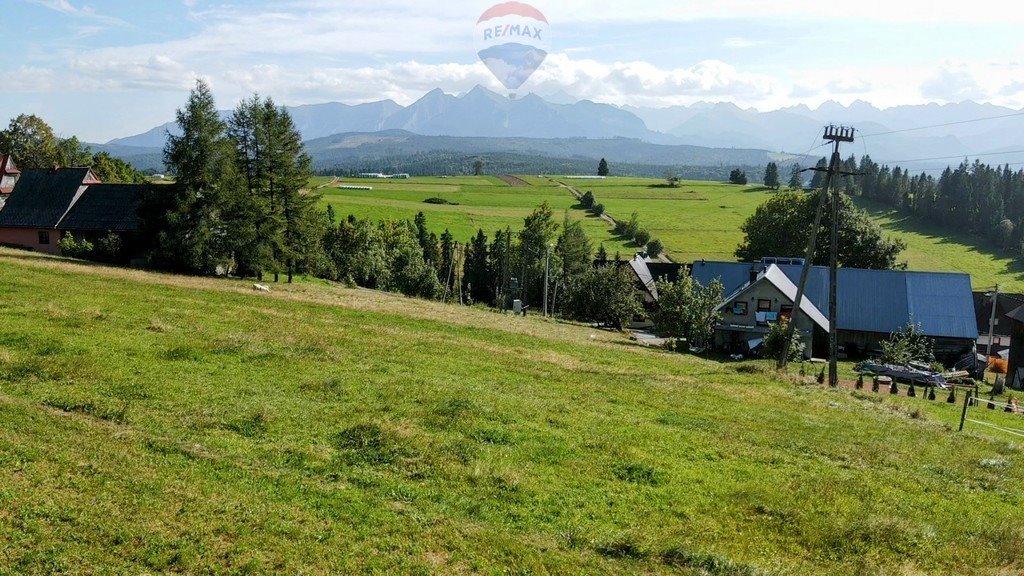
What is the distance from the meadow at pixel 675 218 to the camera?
12350 centimetres

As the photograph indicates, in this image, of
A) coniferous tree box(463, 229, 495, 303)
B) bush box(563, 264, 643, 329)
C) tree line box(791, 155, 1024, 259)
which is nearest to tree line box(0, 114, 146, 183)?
coniferous tree box(463, 229, 495, 303)

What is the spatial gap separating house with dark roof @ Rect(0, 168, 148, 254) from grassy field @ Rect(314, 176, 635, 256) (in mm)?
68999

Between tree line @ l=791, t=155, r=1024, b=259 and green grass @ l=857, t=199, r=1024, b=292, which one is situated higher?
tree line @ l=791, t=155, r=1024, b=259

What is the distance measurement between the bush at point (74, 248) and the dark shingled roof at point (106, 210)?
2.64m

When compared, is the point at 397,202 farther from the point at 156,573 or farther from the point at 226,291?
the point at 156,573

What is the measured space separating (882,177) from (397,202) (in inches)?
5122

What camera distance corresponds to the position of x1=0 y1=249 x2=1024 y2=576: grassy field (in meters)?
10.7

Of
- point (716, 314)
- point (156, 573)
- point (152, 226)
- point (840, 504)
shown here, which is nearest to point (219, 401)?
point (156, 573)

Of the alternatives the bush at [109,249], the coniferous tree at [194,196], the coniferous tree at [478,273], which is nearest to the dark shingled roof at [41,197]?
the bush at [109,249]

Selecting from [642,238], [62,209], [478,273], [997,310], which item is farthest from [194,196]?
[642,238]

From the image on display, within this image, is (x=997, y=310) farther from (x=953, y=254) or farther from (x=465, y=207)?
(x=465, y=207)

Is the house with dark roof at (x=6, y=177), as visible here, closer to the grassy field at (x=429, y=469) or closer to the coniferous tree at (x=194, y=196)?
the coniferous tree at (x=194, y=196)

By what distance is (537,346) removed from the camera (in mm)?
36969

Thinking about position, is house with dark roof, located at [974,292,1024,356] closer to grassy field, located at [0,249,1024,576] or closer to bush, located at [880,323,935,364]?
bush, located at [880,323,935,364]
